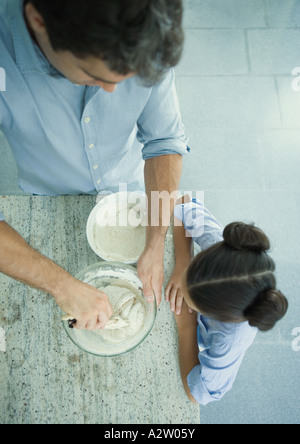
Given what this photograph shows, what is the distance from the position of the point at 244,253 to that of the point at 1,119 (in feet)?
2.33

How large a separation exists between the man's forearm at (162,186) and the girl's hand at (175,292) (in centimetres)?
13

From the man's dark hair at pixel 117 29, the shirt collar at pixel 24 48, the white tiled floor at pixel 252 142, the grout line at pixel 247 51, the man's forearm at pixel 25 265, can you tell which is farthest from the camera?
the grout line at pixel 247 51

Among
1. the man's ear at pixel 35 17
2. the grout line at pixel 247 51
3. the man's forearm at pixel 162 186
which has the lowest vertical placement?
the man's forearm at pixel 162 186

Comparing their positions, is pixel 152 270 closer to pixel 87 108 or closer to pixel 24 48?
pixel 87 108

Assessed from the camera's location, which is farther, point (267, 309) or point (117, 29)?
point (267, 309)

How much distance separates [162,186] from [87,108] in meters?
0.33

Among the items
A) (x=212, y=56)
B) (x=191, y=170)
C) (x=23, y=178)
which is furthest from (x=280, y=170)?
(x=23, y=178)

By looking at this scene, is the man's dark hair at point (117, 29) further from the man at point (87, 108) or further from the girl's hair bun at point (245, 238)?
the girl's hair bun at point (245, 238)

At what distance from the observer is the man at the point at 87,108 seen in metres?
0.51

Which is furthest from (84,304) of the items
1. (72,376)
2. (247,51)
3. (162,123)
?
(247,51)

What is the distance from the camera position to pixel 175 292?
0.97 m

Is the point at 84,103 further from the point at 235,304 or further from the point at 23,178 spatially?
the point at 235,304

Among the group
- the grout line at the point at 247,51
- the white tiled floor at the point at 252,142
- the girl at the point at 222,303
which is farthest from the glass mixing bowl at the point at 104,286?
the grout line at the point at 247,51

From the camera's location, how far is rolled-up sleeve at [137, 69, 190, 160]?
0.90 m
